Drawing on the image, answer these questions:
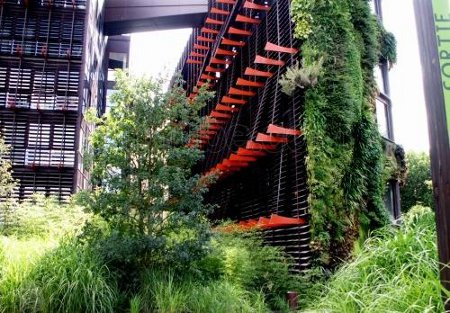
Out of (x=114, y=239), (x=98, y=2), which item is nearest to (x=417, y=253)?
(x=114, y=239)

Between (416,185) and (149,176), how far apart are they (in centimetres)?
2117

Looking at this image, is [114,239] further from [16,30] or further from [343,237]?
[16,30]

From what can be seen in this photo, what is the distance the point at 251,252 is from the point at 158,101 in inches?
133

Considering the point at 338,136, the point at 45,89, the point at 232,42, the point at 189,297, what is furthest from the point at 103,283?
the point at 45,89

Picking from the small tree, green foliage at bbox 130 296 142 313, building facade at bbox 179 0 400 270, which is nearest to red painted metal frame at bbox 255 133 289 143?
building facade at bbox 179 0 400 270

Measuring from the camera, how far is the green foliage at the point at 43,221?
9219 millimetres

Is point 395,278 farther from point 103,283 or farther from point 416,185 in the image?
point 416,185

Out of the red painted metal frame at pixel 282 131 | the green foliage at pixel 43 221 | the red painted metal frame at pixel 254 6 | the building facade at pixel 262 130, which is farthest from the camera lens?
the red painted metal frame at pixel 254 6

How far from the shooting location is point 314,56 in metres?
11.0

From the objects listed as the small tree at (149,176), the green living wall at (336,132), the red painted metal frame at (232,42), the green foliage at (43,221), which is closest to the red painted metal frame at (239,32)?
the red painted metal frame at (232,42)

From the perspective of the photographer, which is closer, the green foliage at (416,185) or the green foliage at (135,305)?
the green foliage at (135,305)

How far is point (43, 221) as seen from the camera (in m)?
10.1

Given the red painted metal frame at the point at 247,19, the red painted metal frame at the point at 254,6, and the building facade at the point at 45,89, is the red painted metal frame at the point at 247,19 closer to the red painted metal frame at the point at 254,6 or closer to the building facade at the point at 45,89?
the red painted metal frame at the point at 254,6

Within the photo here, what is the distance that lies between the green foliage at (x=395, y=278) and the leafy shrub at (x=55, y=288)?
326 cm
